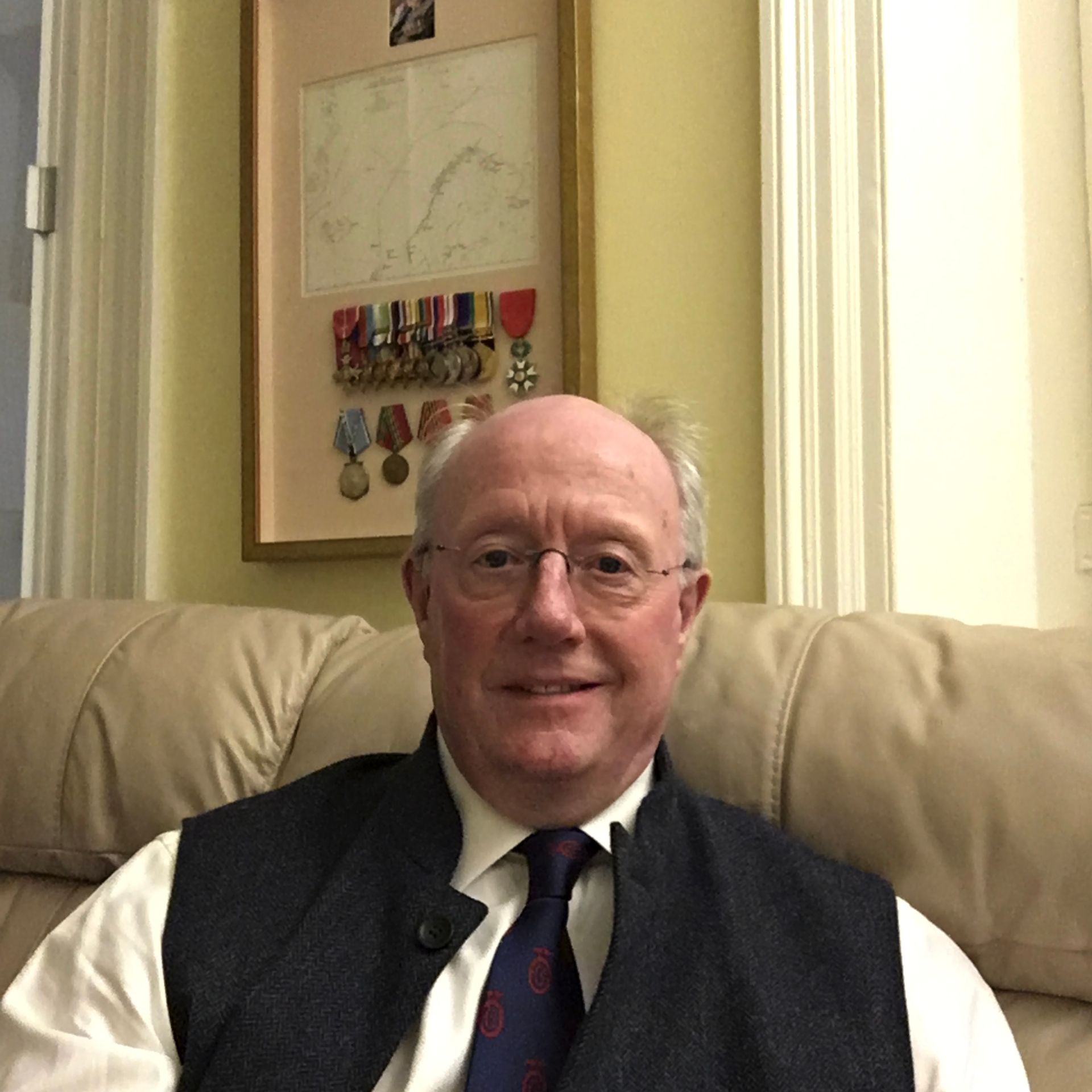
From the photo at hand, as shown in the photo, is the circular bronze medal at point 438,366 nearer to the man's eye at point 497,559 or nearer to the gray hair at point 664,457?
the gray hair at point 664,457

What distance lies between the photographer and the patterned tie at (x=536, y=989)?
0.91 m

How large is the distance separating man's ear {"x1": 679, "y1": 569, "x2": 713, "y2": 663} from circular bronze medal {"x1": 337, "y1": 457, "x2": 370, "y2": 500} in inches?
26.9

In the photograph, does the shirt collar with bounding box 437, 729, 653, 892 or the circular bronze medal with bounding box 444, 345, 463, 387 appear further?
the circular bronze medal with bounding box 444, 345, 463, 387

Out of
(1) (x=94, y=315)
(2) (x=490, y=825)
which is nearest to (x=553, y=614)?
(2) (x=490, y=825)

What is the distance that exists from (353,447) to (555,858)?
2.87 ft

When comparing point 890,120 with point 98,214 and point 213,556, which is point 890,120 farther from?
point 98,214

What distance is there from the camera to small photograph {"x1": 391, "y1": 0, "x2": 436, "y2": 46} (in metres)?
1.69

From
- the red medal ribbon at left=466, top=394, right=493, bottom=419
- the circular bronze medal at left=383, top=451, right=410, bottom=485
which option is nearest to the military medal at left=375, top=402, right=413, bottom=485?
the circular bronze medal at left=383, top=451, right=410, bottom=485

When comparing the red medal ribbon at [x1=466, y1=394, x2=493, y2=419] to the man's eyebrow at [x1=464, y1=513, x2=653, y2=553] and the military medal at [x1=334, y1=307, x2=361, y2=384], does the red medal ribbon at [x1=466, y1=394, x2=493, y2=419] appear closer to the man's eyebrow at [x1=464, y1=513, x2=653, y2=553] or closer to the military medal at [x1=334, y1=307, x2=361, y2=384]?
the military medal at [x1=334, y1=307, x2=361, y2=384]

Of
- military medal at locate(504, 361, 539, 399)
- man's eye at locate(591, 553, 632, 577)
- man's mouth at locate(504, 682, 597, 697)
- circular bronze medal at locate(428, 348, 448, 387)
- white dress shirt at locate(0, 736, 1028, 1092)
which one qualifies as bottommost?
white dress shirt at locate(0, 736, 1028, 1092)

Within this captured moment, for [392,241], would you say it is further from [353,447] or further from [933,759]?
[933,759]

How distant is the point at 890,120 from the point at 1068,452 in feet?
2.02

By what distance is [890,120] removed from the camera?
1419 mm

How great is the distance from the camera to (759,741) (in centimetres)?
112
